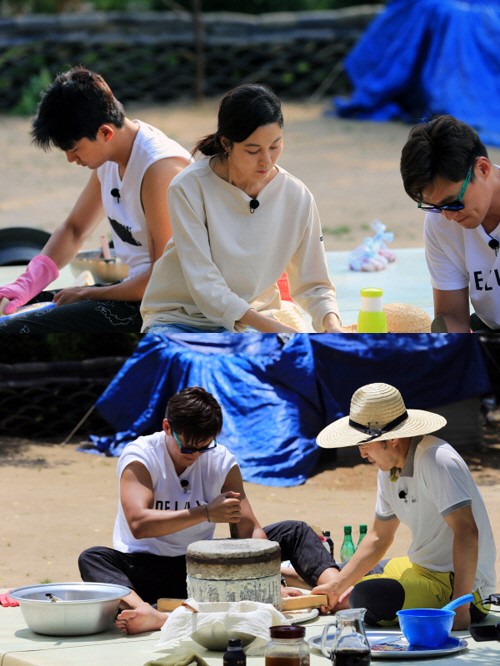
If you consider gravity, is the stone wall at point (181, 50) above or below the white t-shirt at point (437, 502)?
above

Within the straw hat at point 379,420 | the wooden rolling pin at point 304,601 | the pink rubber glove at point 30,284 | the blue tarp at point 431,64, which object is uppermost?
the blue tarp at point 431,64

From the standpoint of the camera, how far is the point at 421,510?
3.57 metres

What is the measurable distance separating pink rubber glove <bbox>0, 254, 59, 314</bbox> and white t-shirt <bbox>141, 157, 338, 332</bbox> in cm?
70

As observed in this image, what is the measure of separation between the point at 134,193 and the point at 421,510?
4.45 ft

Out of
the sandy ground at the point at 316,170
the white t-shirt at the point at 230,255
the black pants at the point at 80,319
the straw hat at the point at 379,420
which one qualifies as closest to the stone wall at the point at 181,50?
the sandy ground at the point at 316,170

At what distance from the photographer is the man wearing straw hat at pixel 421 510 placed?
11.3ft

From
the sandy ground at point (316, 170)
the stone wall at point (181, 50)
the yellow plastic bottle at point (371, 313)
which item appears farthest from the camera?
the stone wall at point (181, 50)

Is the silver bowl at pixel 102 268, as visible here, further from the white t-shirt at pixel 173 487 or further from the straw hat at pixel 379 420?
the straw hat at pixel 379 420

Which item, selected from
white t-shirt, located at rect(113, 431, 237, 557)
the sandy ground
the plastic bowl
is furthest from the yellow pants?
the sandy ground

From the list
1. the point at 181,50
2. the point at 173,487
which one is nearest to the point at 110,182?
the point at 173,487

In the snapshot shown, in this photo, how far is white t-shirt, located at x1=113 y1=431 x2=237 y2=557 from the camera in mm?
3850

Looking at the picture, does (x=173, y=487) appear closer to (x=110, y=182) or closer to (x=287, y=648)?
(x=287, y=648)

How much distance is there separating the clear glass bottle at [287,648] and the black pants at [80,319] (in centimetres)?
137

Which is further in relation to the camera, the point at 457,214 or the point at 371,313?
the point at 371,313
